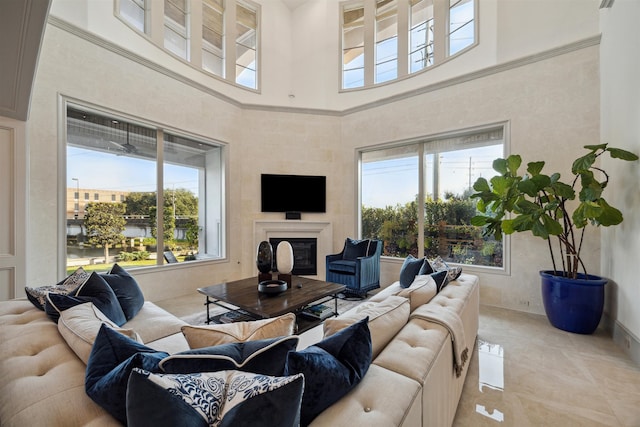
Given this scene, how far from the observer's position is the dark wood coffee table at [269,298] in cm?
232

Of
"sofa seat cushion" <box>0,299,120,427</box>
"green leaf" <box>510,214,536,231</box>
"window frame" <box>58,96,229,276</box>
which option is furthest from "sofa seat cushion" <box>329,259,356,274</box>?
"sofa seat cushion" <box>0,299,120,427</box>

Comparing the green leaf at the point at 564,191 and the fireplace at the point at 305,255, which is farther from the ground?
the green leaf at the point at 564,191

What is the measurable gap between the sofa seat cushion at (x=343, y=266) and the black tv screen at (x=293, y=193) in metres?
1.34

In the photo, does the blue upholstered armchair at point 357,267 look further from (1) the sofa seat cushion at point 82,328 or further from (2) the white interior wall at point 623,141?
(1) the sofa seat cushion at point 82,328

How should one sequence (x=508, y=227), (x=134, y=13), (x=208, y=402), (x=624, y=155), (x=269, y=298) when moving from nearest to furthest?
(x=208, y=402)
(x=624, y=155)
(x=269, y=298)
(x=508, y=227)
(x=134, y=13)

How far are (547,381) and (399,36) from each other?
5.57 m

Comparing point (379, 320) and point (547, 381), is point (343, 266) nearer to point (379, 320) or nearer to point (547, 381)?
point (547, 381)

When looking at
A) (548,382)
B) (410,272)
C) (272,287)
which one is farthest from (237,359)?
(548,382)

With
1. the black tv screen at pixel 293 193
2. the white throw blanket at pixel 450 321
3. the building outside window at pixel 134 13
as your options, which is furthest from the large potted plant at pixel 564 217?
the building outside window at pixel 134 13

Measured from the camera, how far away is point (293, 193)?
519 centimetres

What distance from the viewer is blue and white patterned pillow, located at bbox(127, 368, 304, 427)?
0.62 metres

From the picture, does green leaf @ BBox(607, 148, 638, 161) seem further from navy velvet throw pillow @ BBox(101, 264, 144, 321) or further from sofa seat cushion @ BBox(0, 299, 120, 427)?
navy velvet throw pillow @ BBox(101, 264, 144, 321)

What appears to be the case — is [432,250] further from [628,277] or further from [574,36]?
[574,36]

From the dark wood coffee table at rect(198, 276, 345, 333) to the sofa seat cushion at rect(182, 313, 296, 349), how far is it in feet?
3.42
